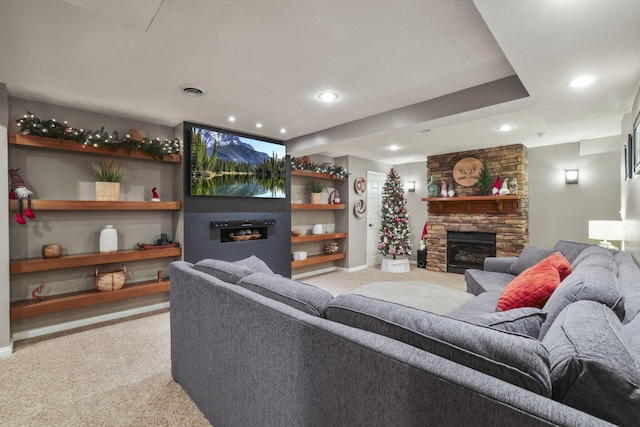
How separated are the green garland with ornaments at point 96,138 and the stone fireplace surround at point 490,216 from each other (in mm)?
4970

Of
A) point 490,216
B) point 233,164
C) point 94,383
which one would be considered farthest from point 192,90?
point 490,216

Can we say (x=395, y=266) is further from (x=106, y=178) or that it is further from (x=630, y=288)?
(x=106, y=178)

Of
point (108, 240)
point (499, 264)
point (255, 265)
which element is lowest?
point (499, 264)

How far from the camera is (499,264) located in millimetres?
3803

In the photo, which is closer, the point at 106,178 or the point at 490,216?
the point at 106,178

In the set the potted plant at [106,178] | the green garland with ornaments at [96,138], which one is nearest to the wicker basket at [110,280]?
the potted plant at [106,178]

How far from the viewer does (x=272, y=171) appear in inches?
187

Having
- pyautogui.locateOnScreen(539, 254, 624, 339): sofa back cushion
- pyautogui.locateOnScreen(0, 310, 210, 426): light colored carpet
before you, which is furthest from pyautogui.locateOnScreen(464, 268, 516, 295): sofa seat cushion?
pyautogui.locateOnScreen(0, 310, 210, 426): light colored carpet

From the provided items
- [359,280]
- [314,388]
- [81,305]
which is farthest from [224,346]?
[359,280]

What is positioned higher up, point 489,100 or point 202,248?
point 489,100

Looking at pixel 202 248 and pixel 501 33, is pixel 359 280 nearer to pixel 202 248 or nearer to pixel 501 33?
pixel 202 248

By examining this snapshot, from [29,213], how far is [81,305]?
1.05 m

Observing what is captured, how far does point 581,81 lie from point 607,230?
2492 mm

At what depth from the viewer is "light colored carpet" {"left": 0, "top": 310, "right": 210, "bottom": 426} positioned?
1874 mm
